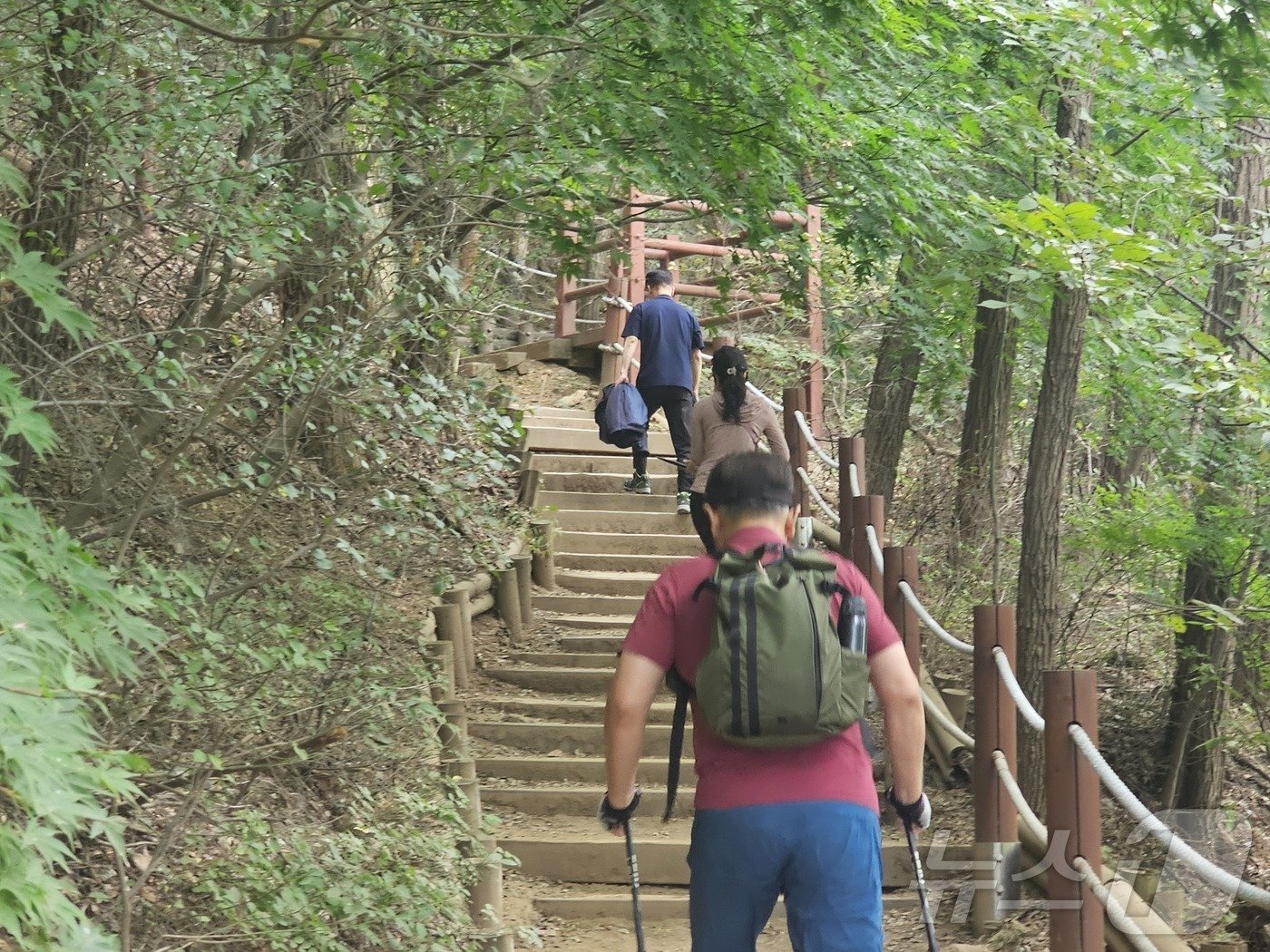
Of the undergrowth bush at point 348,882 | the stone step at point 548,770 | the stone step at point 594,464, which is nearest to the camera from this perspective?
the undergrowth bush at point 348,882

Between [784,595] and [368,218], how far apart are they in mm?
3809

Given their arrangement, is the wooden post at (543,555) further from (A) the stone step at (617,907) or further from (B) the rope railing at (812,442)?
(A) the stone step at (617,907)

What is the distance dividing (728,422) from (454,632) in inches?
94.8

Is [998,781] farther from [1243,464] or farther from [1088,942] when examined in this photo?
[1243,464]

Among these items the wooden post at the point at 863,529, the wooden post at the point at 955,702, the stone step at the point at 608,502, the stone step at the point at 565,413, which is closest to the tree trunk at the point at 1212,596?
the wooden post at the point at 955,702

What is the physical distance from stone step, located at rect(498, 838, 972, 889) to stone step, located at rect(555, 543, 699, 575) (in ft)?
13.7

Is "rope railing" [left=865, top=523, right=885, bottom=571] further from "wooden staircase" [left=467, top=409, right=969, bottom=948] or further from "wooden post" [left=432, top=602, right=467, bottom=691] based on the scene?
"wooden post" [left=432, top=602, right=467, bottom=691]

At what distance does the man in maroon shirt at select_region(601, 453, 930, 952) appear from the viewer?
3.00 meters

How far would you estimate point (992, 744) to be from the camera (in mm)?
5559

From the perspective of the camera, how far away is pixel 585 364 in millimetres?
16266

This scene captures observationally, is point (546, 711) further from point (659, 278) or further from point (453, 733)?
point (659, 278)

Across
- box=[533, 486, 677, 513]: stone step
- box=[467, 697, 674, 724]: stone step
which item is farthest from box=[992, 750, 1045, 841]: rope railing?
box=[533, 486, 677, 513]: stone step

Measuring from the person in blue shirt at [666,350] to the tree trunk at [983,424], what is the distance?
2.36 m

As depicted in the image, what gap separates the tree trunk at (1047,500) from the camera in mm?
7824
